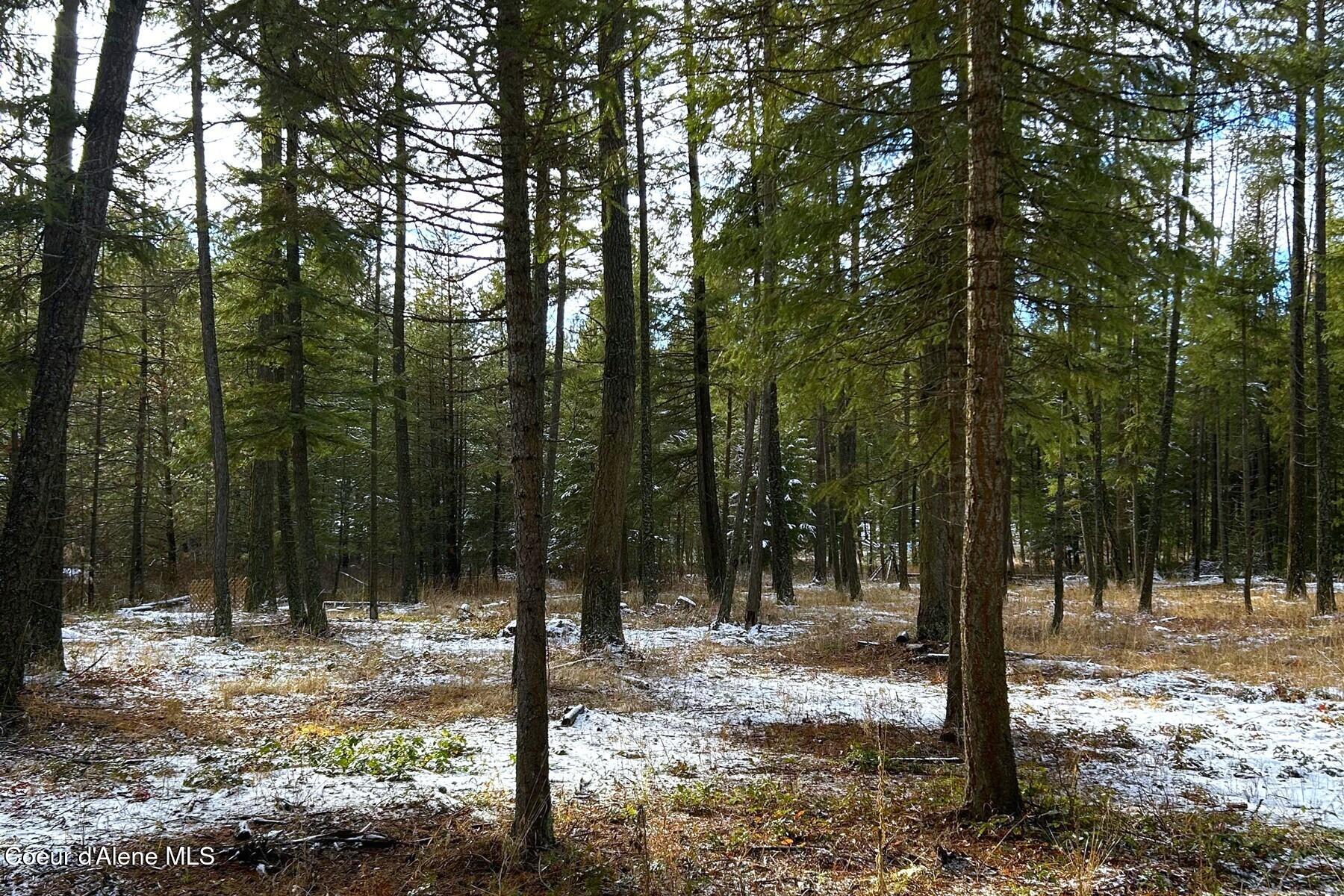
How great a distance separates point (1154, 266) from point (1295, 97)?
6.21 ft

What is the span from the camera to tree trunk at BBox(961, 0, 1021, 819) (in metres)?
4.50

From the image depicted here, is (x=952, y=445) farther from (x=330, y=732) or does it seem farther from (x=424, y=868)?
(x=330, y=732)

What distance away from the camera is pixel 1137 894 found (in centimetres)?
368

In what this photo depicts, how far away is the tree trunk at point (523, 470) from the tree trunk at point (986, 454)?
285 centimetres

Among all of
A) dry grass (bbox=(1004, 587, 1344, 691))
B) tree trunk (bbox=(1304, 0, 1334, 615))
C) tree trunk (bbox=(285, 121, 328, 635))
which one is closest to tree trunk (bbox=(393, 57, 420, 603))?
tree trunk (bbox=(285, 121, 328, 635))

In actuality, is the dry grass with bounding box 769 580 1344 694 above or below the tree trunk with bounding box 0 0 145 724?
below

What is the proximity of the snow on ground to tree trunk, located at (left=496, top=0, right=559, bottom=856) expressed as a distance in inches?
40.4

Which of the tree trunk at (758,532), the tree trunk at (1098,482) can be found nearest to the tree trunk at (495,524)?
the tree trunk at (758,532)

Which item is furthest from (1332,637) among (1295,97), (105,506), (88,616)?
(105,506)

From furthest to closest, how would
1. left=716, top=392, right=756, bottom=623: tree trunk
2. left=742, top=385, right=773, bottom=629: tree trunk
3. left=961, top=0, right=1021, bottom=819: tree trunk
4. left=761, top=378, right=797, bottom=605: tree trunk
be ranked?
left=761, top=378, right=797, bottom=605: tree trunk → left=716, top=392, right=756, bottom=623: tree trunk → left=742, top=385, right=773, bottom=629: tree trunk → left=961, top=0, right=1021, bottom=819: tree trunk

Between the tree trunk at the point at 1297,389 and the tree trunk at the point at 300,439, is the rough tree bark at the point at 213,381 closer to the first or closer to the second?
the tree trunk at the point at 300,439

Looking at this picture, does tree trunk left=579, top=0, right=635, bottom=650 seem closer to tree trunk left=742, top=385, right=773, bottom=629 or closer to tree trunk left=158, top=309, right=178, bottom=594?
tree trunk left=742, top=385, right=773, bottom=629

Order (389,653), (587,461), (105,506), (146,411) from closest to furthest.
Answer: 1. (389,653)
2. (146,411)
3. (105,506)
4. (587,461)

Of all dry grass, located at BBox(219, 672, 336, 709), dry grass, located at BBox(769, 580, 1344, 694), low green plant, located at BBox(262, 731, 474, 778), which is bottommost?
dry grass, located at BBox(769, 580, 1344, 694)
